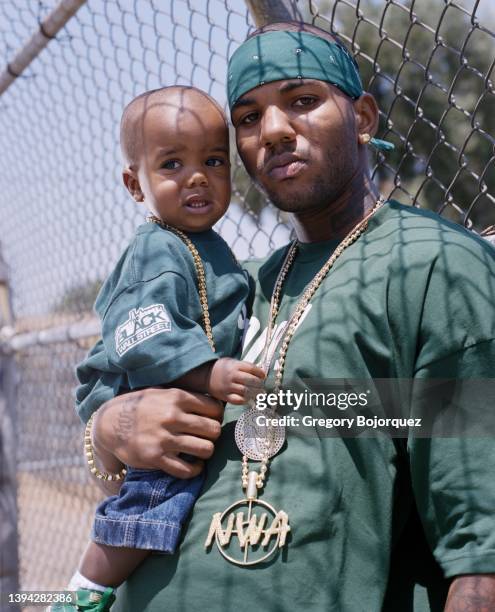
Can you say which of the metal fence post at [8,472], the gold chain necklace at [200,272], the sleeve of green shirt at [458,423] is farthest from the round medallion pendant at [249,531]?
the metal fence post at [8,472]

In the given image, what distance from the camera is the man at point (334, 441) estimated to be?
141cm

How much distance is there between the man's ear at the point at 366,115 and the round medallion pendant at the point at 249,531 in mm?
921

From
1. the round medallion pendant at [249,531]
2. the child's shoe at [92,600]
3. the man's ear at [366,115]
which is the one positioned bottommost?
the child's shoe at [92,600]

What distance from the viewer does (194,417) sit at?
1672 millimetres

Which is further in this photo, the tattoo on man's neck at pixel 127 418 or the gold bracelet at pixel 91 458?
the gold bracelet at pixel 91 458

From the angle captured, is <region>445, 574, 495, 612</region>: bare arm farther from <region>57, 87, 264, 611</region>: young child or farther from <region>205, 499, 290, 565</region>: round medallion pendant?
<region>57, 87, 264, 611</region>: young child

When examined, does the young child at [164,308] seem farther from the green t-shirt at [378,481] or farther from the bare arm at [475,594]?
the bare arm at [475,594]

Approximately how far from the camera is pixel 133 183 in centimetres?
217

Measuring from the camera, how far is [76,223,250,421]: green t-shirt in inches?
→ 67.2

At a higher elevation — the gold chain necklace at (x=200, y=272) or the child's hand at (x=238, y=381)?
the gold chain necklace at (x=200, y=272)

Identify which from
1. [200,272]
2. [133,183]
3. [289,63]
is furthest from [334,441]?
[133,183]

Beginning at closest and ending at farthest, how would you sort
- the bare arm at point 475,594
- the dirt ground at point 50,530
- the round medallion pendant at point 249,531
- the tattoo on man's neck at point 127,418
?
1. the bare arm at point 475,594
2. the round medallion pendant at point 249,531
3. the tattoo on man's neck at point 127,418
4. the dirt ground at point 50,530

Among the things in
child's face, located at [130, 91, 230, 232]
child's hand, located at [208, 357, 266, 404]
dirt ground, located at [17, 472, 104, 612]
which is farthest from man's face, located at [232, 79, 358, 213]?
dirt ground, located at [17, 472, 104, 612]

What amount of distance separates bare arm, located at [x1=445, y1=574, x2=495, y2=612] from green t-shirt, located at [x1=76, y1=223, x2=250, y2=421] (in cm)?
65
